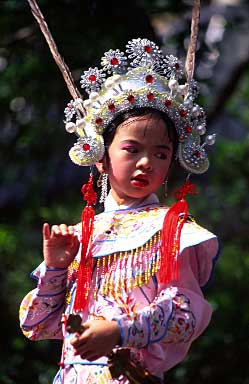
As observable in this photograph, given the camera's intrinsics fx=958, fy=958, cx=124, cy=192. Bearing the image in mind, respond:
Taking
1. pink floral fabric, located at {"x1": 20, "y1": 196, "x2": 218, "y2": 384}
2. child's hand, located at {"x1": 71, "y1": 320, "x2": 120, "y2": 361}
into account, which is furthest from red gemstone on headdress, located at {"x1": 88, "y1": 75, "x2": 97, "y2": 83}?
child's hand, located at {"x1": 71, "y1": 320, "x2": 120, "y2": 361}

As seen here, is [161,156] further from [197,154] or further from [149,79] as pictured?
[149,79]

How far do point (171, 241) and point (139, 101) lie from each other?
18.5 inches

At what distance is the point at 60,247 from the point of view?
9.78 feet

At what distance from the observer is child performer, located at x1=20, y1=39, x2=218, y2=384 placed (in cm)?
286

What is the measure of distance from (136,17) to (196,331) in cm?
260

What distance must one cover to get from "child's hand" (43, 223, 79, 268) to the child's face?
0.25 meters

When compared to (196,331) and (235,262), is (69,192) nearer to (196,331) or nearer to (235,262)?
(235,262)

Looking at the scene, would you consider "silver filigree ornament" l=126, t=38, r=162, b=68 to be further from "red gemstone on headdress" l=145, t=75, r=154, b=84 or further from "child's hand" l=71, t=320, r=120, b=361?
"child's hand" l=71, t=320, r=120, b=361

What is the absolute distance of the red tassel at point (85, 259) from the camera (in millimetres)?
2945

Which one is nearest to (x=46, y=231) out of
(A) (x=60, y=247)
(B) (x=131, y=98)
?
(A) (x=60, y=247)

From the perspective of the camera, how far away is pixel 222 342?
19.9 feet

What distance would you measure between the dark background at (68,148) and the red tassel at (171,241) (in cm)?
204

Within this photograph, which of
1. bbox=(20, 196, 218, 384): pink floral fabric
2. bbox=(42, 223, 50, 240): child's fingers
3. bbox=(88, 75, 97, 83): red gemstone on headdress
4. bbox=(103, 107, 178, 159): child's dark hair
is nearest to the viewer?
bbox=(20, 196, 218, 384): pink floral fabric

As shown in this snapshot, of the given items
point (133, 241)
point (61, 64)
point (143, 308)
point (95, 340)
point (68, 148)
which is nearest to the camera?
point (95, 340)
